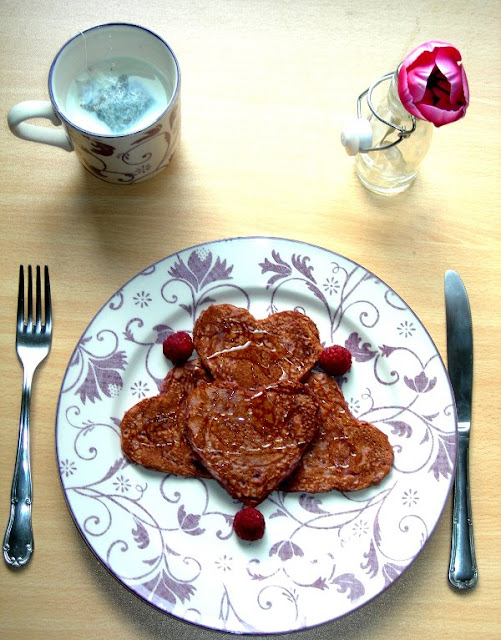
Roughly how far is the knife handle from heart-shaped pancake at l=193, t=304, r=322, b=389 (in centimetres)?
37

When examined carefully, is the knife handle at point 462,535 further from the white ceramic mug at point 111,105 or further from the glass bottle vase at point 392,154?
the white ceramic mug at point 111,105

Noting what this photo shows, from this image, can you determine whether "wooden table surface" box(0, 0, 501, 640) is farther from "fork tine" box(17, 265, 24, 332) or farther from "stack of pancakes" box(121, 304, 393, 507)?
"stack of pancakes" box(121, 304, 393, 507)

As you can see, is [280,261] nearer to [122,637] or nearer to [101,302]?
[101,302]

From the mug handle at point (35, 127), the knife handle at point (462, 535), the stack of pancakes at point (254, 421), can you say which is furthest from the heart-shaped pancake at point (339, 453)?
the mug handle at point (35, 127)

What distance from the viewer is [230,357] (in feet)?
→ 4.74

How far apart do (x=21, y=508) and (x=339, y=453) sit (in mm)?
624

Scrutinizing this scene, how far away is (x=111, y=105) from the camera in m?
1.48

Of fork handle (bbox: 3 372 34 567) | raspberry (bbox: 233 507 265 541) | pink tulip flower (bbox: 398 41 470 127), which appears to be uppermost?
pink tulip flower (bbox: 398 41 470 127)

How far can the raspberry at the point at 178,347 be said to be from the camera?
1.44 m

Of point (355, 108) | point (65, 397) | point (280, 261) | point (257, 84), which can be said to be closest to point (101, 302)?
point (65, 397)

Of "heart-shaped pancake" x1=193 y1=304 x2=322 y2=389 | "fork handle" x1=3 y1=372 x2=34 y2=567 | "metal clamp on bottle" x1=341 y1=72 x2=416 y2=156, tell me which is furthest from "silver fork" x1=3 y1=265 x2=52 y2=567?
"metal clamp on bottle" x1=341 y1=72 x2=416 y2=156

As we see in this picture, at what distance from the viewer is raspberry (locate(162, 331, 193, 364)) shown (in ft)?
4.71

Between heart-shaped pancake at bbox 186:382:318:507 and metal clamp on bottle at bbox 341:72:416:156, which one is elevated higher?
metal clamp on bottle at bbox 341:72:416:156

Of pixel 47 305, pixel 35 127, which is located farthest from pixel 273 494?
pixel 35 127
